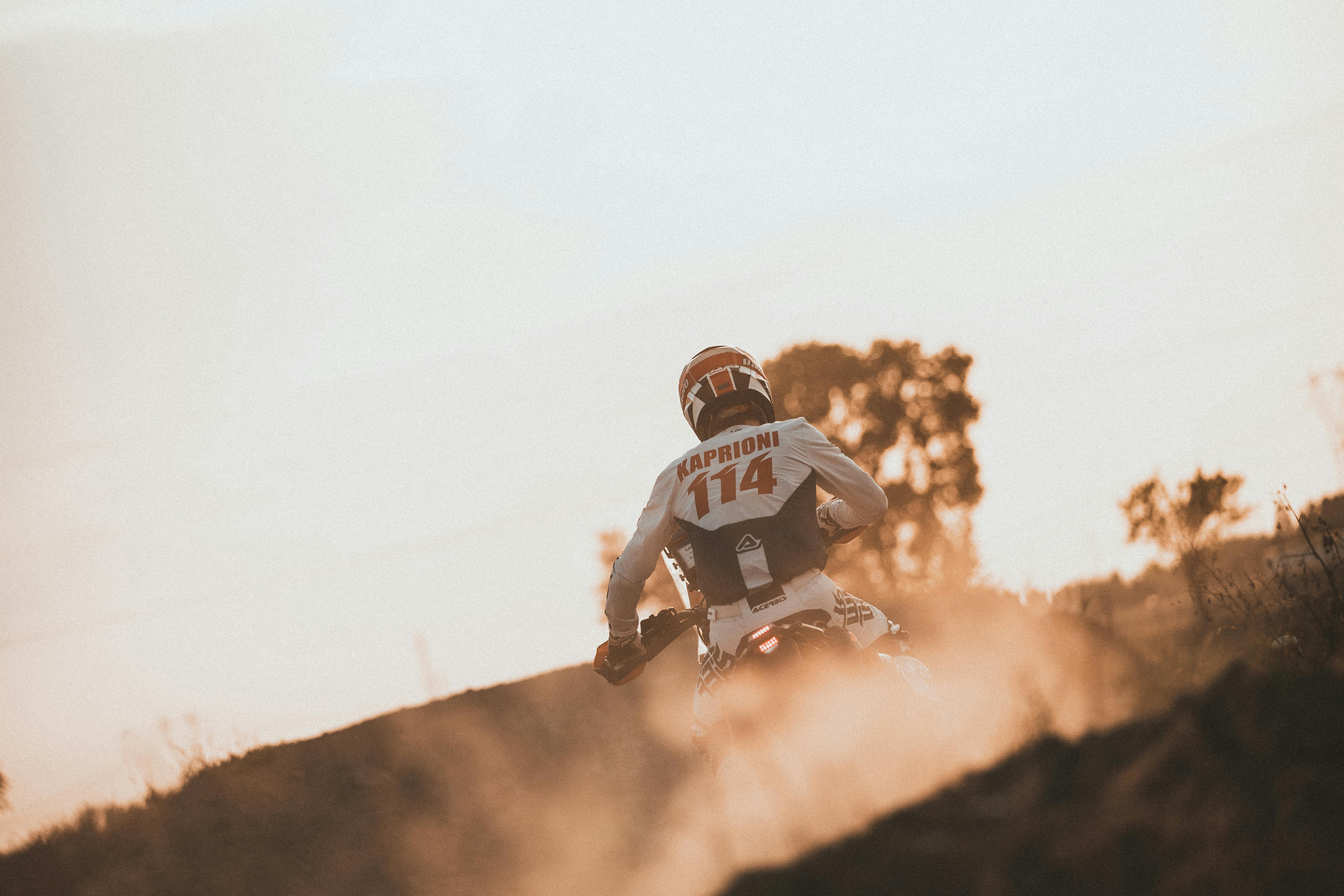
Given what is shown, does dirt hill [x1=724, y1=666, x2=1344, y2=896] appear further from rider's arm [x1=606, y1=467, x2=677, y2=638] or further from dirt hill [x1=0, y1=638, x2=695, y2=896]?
dirt hill [x1=0, y1=638, x2=695, y2=896]

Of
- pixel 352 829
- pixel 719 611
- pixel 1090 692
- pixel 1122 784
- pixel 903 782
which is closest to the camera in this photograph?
pixel 1122 784

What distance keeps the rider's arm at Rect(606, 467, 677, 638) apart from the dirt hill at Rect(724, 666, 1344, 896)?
3.16 meters

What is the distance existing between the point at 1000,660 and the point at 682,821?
5202mm

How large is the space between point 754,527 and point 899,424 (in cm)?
3153

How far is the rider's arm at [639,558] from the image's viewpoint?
5.63 m

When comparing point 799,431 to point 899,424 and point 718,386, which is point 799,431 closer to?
point 718,386

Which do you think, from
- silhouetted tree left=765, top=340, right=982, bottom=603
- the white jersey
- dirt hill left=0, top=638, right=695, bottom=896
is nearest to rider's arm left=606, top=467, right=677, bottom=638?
the white jersey

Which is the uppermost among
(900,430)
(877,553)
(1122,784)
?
(900,430)

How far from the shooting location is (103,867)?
374 inches

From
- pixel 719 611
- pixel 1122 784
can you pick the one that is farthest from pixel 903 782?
pixel 719 611

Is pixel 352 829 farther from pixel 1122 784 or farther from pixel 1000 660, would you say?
pixel 1122 784

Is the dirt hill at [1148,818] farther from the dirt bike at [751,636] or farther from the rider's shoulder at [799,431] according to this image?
the rider's shoulder at [799,431]

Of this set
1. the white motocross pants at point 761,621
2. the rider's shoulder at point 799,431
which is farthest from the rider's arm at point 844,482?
the white motocross pants at point 761,621

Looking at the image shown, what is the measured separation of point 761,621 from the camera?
5094 mm
